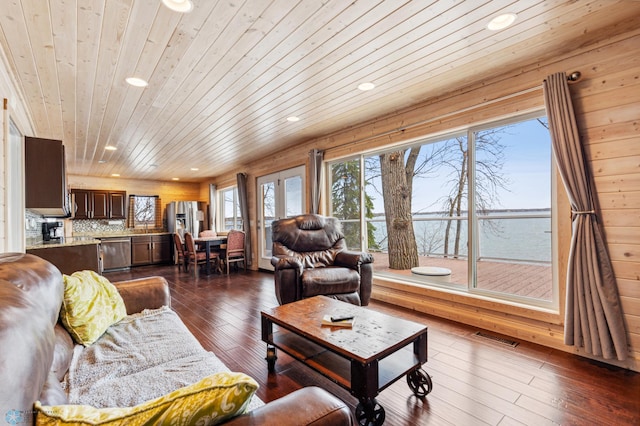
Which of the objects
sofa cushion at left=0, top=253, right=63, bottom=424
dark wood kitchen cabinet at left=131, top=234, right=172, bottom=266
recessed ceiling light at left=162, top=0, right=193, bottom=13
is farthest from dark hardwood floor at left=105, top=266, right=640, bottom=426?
dark wood kitchen cabinet at left=131, top=234, right=172, bottom=266

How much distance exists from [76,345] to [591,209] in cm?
345

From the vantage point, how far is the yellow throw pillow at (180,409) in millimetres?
614

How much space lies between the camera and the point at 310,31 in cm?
200

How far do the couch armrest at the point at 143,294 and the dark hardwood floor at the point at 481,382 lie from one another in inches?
26.5

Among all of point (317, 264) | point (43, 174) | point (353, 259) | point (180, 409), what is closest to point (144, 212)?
point (43, 174)

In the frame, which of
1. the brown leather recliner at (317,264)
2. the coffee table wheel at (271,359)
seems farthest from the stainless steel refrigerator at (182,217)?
the coffee table wheel at (271,359)

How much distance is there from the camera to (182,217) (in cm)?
801

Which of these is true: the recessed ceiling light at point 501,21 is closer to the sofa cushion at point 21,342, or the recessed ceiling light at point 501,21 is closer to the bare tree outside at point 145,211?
the sofa cushion at point 21,342

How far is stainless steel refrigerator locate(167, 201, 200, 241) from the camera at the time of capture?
25.8 ft

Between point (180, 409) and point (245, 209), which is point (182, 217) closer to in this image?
point (245, 209)

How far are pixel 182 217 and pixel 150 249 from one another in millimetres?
1134

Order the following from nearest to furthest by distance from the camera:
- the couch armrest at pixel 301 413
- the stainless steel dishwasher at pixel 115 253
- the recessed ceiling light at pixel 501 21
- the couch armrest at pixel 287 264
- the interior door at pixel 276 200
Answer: the couch armrest at pixel 301 413, the recessed ceiling light at pixel 501 21, the couch armrest at pixel 287 264, the interior door at pixel 276 200, the stainless steel dishwasher at pixel 115 253

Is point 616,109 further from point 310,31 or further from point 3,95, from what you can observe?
point 3,95

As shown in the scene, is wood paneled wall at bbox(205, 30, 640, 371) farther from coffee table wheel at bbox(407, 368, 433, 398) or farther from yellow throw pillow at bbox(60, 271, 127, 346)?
yellow throw pillow at bbox(60, 271, 127, 346)
